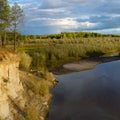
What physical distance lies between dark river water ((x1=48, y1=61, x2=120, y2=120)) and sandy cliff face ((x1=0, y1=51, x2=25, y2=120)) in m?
3.40

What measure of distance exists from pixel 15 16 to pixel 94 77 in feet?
64.4

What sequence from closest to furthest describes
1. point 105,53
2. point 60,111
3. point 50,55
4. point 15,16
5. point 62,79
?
1. point 60,111
2. point 62,79
3. point 15,16
4. point 50,55
5. point 105,53

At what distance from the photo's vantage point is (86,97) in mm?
32750

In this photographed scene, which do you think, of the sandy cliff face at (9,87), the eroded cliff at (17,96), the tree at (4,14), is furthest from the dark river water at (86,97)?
the tree at (4,14)

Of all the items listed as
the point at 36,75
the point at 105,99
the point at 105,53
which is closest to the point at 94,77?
the point at 36,75

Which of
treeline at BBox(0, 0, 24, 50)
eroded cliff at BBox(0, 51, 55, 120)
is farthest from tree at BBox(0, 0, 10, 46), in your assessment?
eroded cliff at BBox(0, 51, 55, 120)

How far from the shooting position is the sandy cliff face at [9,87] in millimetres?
20750

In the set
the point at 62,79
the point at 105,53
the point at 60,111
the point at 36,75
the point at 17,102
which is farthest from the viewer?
the point at 105,53

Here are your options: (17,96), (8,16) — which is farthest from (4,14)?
(17,96)

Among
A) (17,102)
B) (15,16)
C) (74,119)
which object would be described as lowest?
(74,119)

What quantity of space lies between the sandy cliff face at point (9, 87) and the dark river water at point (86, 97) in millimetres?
3405

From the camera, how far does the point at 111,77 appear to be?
145 feet

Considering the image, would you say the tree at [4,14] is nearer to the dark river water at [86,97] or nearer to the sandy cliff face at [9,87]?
the dark river water at [86,97]

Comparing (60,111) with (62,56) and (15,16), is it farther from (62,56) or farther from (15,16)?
(62,56)
